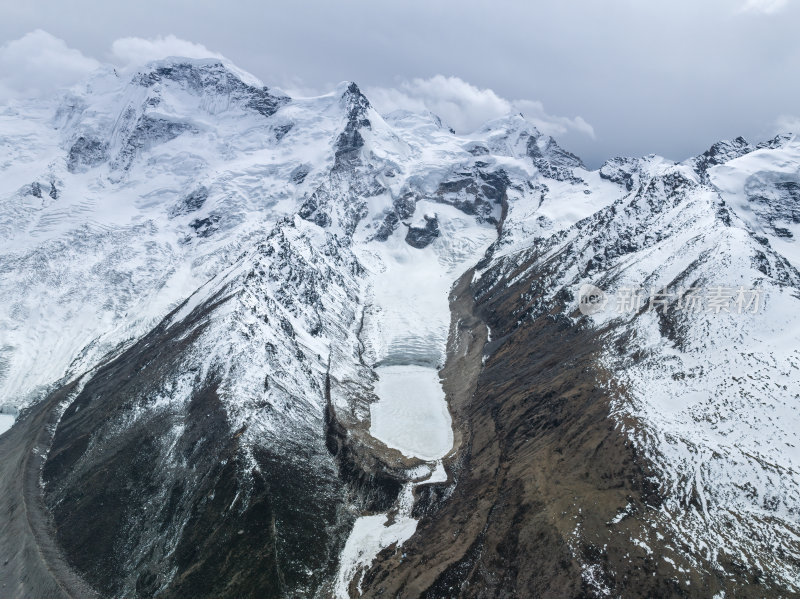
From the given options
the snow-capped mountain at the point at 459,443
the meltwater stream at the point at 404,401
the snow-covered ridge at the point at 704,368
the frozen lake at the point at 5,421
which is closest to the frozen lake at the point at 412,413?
the meltwater stream at the point at 404,401

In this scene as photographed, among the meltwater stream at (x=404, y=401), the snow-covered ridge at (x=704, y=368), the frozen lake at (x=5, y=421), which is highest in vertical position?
the snow-covered ridge at (x=704, y=368)

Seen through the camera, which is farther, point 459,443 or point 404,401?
point 404,401

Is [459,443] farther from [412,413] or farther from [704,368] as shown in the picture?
[704,368]

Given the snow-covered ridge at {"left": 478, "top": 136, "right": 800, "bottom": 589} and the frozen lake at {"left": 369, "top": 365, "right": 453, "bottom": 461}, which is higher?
the snow-covered ridge at {"left": 478, "top": 136, "right": 800, "bottom": 589}

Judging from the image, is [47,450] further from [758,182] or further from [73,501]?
[758,182]

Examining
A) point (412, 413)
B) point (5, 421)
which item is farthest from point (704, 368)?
point (5, 421)

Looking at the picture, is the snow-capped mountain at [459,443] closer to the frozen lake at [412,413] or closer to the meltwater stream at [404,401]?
the meltwater stream at [404,401]

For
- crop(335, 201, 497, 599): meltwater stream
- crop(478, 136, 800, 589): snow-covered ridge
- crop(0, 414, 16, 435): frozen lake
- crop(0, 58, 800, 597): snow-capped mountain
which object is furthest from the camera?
crop(0, 414, 16, 435): frozen lake

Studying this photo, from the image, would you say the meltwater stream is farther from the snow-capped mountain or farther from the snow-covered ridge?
the snow-covered ridge

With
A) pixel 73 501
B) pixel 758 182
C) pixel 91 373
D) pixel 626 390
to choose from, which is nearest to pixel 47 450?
pixel 73 501

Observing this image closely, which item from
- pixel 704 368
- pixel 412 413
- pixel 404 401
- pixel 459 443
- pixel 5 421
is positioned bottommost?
pixel 5 421

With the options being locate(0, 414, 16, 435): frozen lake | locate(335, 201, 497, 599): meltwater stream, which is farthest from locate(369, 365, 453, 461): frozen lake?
locate(0, 414, 16, 435): frozen lake
